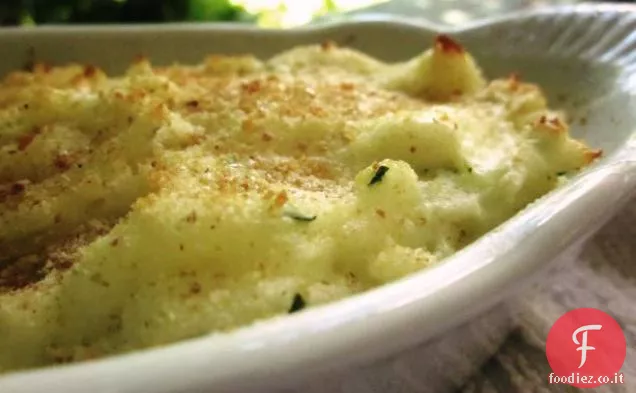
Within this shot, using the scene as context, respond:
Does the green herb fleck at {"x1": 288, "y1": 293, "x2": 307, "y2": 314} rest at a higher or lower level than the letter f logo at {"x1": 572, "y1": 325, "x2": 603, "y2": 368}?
higher

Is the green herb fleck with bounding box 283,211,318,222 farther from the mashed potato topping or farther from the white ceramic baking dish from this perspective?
the white ceramic baking dish

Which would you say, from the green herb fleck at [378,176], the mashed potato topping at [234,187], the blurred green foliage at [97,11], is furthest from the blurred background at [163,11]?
the green herb fleck at [378,176]

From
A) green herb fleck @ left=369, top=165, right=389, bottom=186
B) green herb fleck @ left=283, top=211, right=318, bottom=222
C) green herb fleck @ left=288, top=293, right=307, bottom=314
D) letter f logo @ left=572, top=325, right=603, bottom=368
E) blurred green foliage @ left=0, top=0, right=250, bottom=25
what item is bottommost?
blurred green foliage @ left=0, top=0, right=250, bottom=25

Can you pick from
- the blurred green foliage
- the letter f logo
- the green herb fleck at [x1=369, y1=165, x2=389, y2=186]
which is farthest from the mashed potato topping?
the blurred green foliage

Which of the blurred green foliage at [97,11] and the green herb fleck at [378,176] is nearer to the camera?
the green herb fleck at [378,176]

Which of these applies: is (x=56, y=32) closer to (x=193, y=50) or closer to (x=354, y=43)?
(x=193, y=50)

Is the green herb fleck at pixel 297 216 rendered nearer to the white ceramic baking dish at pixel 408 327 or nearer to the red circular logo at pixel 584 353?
the white ceramic baking dish at pixel 408 327
